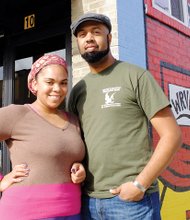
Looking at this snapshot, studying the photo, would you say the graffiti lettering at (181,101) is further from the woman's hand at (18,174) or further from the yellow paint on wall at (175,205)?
the woman's hand at (18,174)

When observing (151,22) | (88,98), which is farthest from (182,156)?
(88,98)

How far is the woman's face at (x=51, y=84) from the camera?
7.02 feet

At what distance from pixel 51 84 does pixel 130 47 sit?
171 centimetres

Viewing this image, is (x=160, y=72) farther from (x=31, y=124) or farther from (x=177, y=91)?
(x=31, y=124)

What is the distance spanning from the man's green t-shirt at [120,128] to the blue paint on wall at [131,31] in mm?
1356

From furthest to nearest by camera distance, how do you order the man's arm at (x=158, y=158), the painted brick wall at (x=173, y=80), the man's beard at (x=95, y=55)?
the painted brick wall at (x=173, y=80), the man's beard at (x=95, y=55), the man's arm at (x=158, y=158)

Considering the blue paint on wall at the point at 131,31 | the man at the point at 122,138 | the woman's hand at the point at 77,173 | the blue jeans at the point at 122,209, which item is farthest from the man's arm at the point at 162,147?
the blue paint on wall at the point at 131,31

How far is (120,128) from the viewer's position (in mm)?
2105

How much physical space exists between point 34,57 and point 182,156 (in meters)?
2.31

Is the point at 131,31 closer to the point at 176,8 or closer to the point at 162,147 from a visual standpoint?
the point at 176,8

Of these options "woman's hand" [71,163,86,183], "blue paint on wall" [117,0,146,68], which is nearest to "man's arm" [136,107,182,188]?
"woman's hand" [71,163,86,183]

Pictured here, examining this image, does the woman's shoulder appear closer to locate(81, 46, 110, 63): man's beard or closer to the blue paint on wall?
locate(81, 46, 110, 63): man's beard

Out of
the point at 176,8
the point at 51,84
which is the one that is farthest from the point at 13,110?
the point at 176,8

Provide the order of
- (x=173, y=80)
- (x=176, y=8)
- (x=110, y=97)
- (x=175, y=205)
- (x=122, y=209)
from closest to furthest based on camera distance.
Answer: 1. (x=122, y=209)
2. (x=110, y=97)
3. (x=175, y=205)
4. (x=173, y=80)
5. (x=176, y=8)
